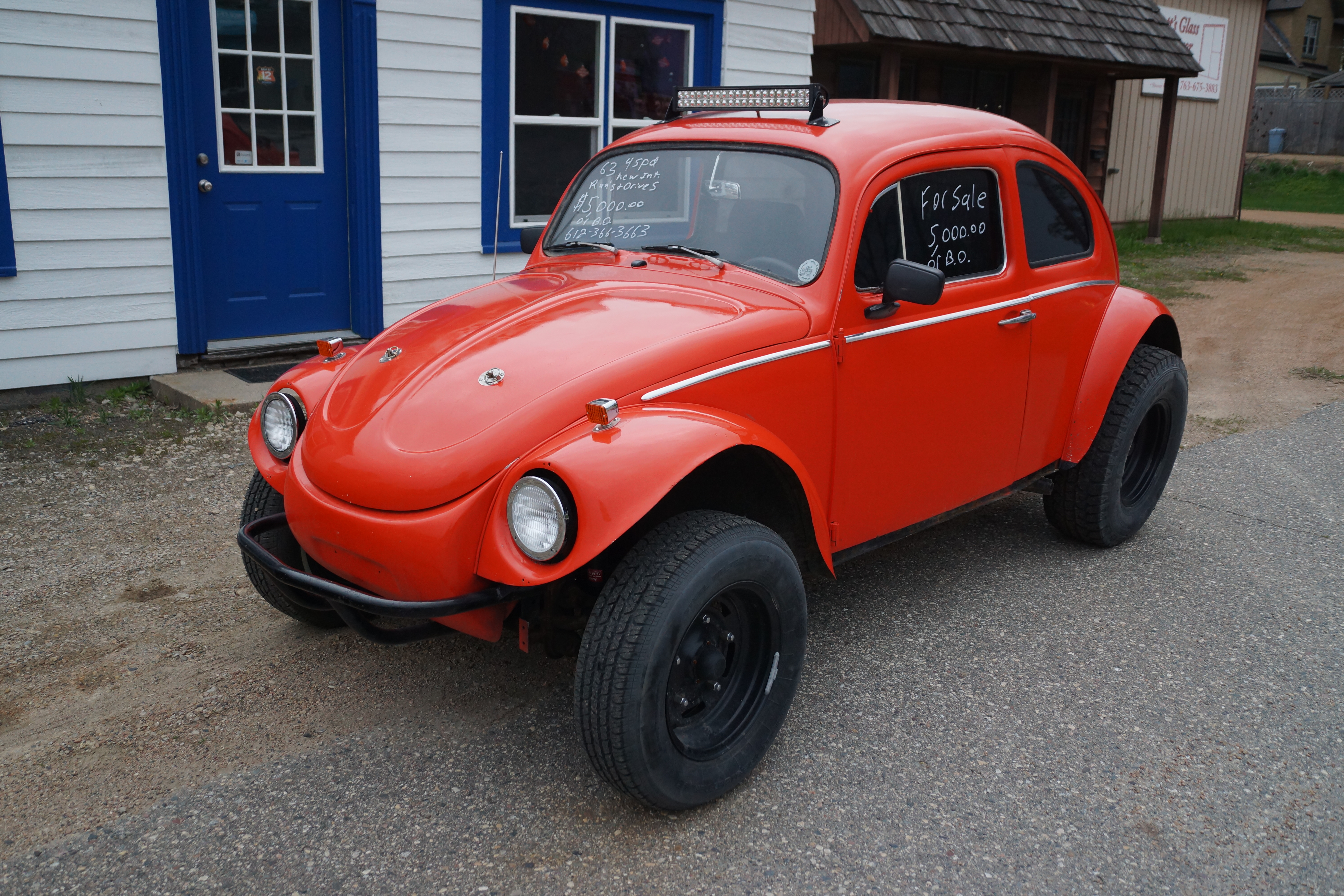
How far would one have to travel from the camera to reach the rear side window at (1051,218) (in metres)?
4.20

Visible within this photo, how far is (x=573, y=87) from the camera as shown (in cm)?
830

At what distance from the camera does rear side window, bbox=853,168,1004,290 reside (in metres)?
3.54

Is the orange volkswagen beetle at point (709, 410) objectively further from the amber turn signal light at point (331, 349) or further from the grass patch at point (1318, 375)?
the grass patch at point (1318, 375)

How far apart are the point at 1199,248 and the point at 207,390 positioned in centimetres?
1446

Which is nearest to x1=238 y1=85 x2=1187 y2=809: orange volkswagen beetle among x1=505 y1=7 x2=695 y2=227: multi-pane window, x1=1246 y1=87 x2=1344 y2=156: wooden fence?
x1=505 y1=7 x2=695 y2=227: multi-pane window

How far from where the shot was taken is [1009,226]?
13.4 ft

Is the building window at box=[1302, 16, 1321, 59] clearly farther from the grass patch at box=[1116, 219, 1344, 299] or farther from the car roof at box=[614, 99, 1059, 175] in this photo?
the car roof at box=[614, 99, 1059, 175]

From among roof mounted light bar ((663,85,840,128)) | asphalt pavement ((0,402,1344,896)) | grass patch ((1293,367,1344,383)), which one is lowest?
asphalt pavement ((0,402,1344,896))

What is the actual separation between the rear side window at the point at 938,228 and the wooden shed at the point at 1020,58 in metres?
8.28

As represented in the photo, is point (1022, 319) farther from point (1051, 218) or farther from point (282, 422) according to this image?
point (282, 422)

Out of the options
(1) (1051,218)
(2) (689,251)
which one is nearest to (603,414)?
(2) (689,251)

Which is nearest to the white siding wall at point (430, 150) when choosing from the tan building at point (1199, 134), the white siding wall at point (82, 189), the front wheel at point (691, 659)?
the white siding wall at point (82, 189)

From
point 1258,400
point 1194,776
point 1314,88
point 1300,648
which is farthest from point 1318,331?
point 1314,88

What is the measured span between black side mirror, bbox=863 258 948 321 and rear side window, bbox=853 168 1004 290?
0.17 metres
